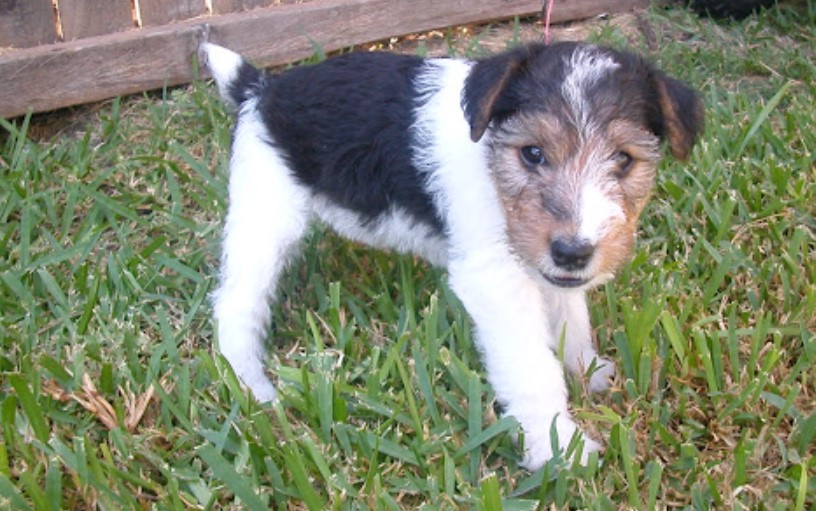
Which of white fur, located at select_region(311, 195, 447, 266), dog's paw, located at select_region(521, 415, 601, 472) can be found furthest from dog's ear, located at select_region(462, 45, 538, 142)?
dog's paw, located at select_region(521, 415, 601, 472)

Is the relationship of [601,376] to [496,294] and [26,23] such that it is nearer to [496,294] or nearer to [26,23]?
[496,294]

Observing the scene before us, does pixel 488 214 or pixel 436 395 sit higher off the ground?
pixel 488 214

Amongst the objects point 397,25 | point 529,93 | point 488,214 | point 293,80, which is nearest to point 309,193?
point 293,80

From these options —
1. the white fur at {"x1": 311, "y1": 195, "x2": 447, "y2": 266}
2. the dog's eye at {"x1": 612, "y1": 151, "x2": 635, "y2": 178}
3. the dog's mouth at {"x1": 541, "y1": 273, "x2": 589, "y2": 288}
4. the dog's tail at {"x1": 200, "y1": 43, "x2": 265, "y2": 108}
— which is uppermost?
the dog's tail at {"x1": 200, "y1": 43, "x2": 265, "y2": 108}

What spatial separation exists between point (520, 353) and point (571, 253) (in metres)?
0.47

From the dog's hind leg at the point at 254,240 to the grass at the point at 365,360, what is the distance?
15cm

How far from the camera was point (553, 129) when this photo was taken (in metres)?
2.88

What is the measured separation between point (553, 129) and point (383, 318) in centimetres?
128

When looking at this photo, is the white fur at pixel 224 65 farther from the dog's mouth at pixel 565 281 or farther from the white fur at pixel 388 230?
the dog's mouth at pixel 565 281

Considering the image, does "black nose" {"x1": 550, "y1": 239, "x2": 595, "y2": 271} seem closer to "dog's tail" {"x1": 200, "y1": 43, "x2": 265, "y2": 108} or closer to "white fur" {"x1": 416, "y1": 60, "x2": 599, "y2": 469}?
"white fur" {"x1": 416, "y1": 60, "x2": 599, "y2": 469}

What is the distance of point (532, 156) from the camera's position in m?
2.95

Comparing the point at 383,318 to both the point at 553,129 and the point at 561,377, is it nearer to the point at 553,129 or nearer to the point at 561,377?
the point at 561,377

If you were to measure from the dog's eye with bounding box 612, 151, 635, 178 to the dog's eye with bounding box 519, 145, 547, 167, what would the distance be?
227mm

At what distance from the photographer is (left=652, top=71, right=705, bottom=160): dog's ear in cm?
301
